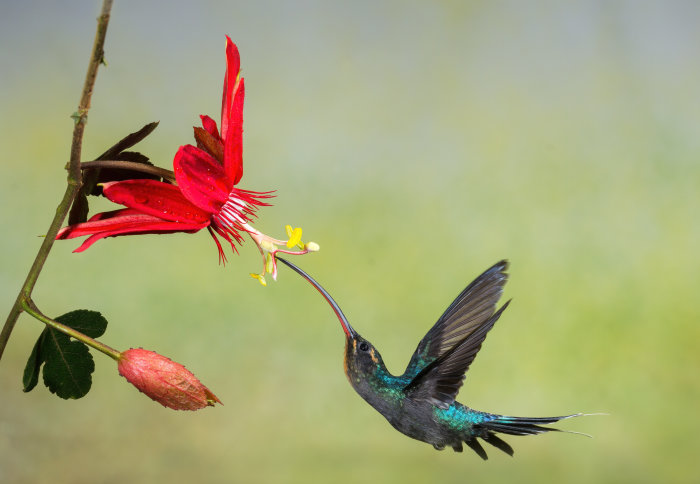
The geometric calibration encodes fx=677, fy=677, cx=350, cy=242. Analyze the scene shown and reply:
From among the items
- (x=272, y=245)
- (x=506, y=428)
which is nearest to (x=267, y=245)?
(x=272, y=245)

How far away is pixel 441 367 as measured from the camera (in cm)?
49

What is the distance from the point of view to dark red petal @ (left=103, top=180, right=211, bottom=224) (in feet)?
1.41

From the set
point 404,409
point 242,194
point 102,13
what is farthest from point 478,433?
point 102,13

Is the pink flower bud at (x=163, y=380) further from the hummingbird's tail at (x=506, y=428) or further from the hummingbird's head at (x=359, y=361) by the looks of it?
the hummingbird's tail at (x=506, y=428)

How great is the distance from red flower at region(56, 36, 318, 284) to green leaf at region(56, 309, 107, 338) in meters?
0.06

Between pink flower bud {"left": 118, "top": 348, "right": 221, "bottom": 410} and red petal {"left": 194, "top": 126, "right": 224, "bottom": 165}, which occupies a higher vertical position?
red petal {"left": 194, "top": 126, "right": 224, "bottom": 165}

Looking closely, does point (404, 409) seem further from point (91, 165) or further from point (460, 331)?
point (91, 165)

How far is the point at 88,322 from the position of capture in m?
0.49

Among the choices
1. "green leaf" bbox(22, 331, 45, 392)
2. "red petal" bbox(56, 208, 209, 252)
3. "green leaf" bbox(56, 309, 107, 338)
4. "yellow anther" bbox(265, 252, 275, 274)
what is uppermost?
"yellow anther" bbox(265, 252, 275, 274)

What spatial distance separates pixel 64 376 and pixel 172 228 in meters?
0.14

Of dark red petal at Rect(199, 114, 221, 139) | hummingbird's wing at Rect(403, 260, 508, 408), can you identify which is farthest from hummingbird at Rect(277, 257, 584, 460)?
dark red petal at Rect(199, 114, 221, 139)

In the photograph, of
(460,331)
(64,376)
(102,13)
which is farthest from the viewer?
(460,331)

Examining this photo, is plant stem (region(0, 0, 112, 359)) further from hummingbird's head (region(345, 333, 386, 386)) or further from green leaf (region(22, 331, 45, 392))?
hummingbird's head (region(345, 333, 386, 386))

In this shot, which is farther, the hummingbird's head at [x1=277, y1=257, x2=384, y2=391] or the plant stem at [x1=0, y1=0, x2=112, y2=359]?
the hummingbird's head at [x1=277, y1=257, x2=384, y2=391]
